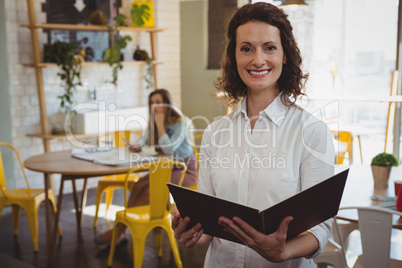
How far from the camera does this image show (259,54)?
1.62 metres

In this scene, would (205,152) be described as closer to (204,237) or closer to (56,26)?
(204,237)

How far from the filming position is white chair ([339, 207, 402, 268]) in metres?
2.35

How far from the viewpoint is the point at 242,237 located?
1441 millimetres

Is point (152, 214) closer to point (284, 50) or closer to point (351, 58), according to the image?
point (284, 50)

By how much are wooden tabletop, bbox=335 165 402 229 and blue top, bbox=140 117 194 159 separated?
1392 millimetres

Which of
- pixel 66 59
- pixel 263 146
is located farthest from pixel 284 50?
pixel 66 59

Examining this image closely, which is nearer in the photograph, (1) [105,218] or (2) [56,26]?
(1) [105,218]

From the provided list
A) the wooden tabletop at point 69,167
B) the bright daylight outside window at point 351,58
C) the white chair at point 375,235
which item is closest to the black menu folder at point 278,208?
the white chair at point 375,235

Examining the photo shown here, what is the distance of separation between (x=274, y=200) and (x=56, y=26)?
176 inches

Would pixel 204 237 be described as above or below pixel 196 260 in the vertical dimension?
above

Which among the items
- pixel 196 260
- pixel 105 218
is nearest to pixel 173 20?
pixel 105 218

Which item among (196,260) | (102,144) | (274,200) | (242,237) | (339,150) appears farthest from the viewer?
(102,144)

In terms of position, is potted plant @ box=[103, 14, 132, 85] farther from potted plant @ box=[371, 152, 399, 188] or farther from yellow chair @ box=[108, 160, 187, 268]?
potted plant @ box=[371, 152, 399, 188]

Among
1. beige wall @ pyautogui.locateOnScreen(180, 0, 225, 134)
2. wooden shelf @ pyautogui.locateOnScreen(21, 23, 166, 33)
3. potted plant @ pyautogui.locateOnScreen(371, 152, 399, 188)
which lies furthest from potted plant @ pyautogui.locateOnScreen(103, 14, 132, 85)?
potted plant @ pyautogui.locateOnScreen(371, 152, 399, 188)
